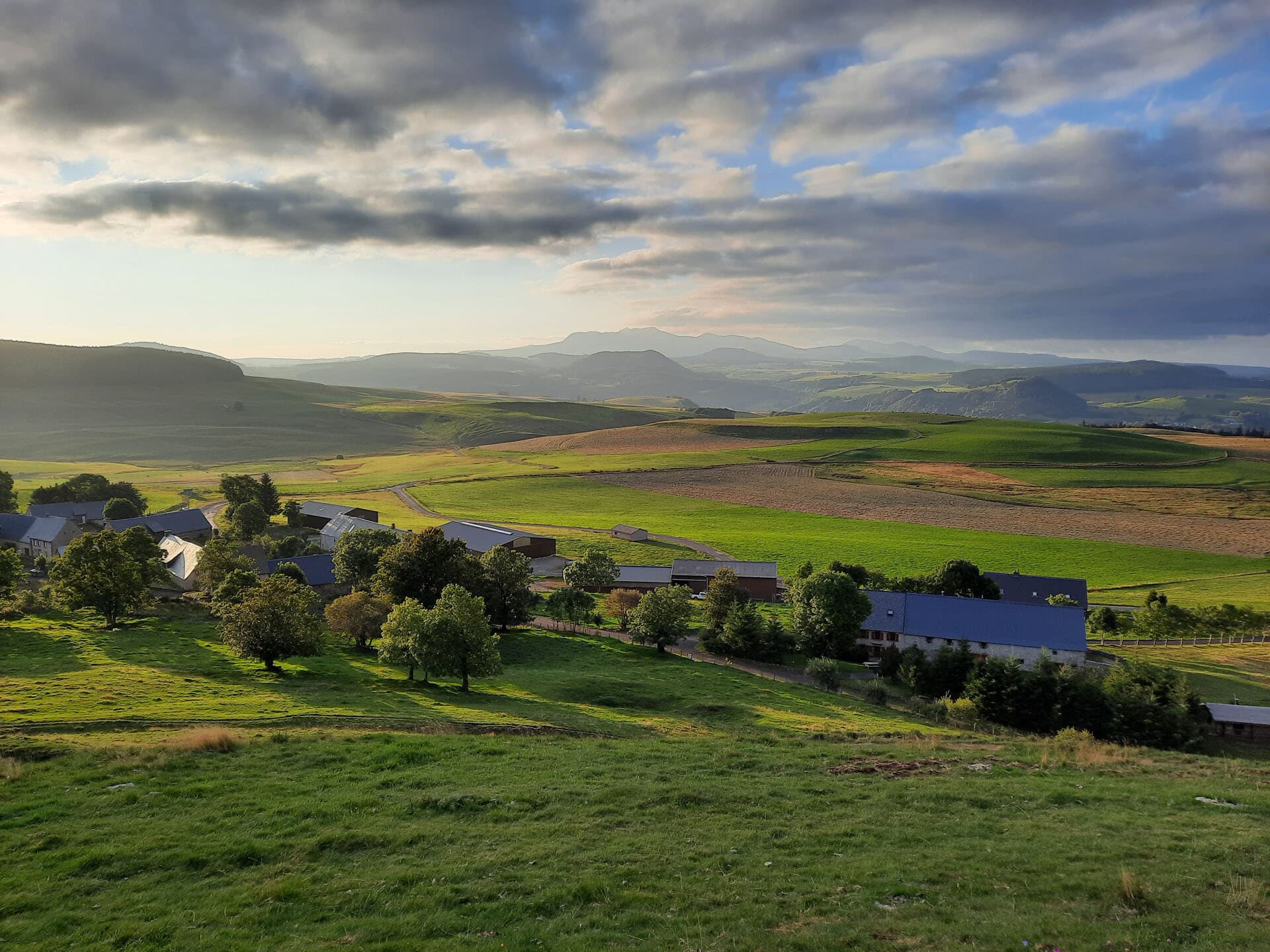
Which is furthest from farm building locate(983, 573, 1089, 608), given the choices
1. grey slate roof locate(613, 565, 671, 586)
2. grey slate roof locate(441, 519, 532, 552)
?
grey slate roof locate(441, 519, 532, 552)

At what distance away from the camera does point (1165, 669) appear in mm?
45562

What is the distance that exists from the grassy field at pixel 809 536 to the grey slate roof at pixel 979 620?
25498 mm

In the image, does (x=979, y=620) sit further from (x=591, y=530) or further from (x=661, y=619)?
(x=591, y=530)

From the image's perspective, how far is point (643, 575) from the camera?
8300 cm

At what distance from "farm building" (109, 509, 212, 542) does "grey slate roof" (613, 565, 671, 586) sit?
195 ft

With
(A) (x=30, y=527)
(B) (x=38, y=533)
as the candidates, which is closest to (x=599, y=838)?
(B) (x=38, y=533)

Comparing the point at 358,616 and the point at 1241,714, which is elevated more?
the point at 358,616

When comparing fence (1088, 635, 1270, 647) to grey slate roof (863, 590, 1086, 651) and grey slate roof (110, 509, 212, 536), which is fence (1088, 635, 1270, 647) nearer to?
grey slate roof (863, 590, 1086, 651)

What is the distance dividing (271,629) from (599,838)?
34162 millimetres

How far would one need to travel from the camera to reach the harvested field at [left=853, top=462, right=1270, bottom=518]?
12175cm

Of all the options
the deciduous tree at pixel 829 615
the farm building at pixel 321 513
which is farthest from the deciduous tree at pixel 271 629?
the farm building at pixel 321 513

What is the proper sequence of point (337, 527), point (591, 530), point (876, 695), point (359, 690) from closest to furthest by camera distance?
point (359, 690)
point (876, 695)
point (337, 527)
point (591, 530)

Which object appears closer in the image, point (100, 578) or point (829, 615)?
point (100, 578)

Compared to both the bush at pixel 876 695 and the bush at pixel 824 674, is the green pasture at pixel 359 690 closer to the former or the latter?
the bush at pixel 824 674
